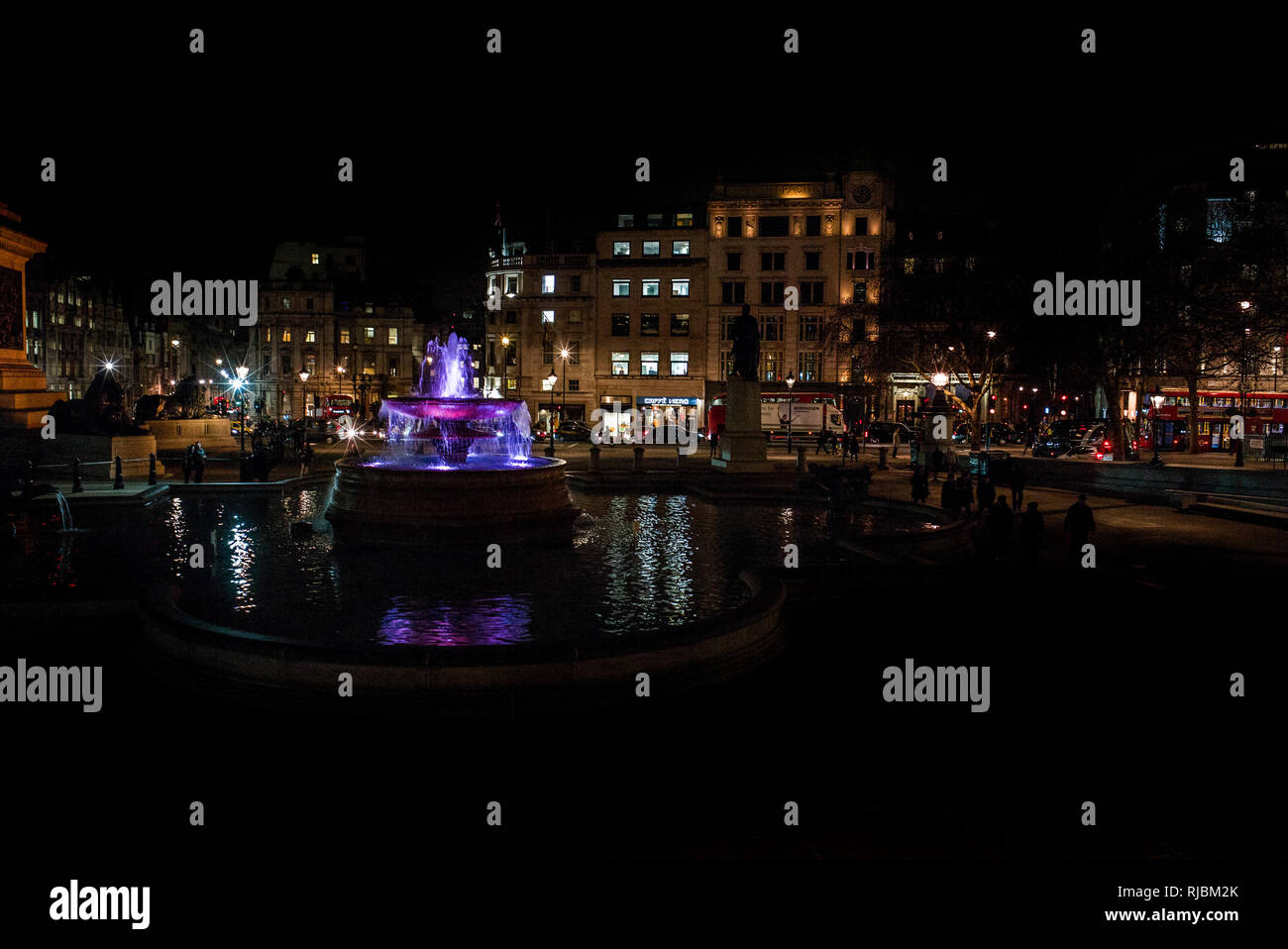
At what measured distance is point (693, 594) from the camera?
11.3 m

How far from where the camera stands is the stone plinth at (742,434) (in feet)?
83.2

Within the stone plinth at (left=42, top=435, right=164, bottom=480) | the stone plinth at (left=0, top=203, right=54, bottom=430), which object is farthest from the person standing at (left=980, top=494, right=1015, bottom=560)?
the stone plinth at (left=0, top=203, right=54, bottom=430)

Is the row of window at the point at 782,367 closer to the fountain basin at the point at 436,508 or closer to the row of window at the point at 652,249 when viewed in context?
the row of window at the point at 652,249

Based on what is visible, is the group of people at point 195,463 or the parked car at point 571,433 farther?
the parked car at point 571,433

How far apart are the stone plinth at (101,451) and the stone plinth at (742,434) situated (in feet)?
52.4

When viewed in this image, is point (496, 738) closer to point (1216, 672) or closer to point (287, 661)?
point (287, 661)

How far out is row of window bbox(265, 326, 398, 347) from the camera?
88.9m

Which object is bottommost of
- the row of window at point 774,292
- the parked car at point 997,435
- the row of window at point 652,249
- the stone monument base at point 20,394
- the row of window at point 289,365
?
the parked car at point 997,435

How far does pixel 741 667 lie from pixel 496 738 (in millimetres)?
2808

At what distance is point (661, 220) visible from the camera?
215 ft

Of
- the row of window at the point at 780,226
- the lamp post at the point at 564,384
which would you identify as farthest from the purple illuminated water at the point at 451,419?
the row of window at the point at 780,226

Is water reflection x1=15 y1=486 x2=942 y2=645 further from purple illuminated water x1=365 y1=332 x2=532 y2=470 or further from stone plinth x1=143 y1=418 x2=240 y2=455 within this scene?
stone plinth x1=143 y1=418 x2=240 y2=455

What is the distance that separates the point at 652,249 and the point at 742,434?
42156 millimetres
